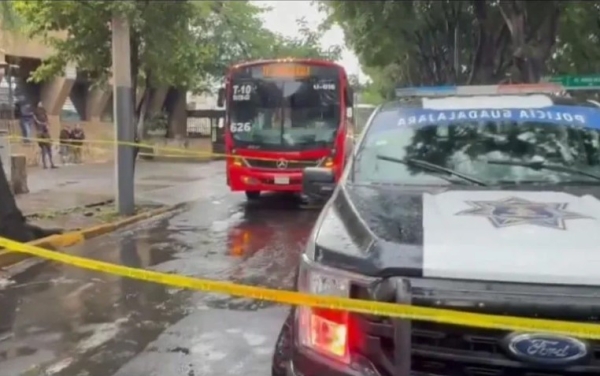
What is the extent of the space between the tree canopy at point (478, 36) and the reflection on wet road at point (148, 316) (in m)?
10.6

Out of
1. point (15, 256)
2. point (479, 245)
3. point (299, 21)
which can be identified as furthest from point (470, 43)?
point (479, 245)

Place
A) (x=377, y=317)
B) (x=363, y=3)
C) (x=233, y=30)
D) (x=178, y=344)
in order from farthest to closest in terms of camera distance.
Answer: (x=233, y=30) < (x=363, y=3) < (x=178, y=344) < (x=377, y=317)

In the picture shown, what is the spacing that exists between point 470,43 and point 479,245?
29397 millimetres

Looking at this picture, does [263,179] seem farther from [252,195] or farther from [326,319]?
[326,319]

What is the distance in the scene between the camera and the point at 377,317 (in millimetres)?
3156

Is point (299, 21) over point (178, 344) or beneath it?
over

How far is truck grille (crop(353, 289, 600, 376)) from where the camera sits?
121 inches

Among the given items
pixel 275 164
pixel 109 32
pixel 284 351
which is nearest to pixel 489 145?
pixel 284 351

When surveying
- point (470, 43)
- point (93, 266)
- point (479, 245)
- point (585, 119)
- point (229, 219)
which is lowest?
point (229, 219)

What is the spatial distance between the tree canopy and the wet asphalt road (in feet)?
34.3

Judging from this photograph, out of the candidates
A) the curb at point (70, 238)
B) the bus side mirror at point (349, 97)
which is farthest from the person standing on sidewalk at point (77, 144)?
the curb at point (70, 238)

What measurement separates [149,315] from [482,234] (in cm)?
487

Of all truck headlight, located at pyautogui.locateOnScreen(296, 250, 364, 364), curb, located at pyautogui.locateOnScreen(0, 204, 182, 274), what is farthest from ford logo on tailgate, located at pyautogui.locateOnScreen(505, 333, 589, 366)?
curb, located at pyautogui.locateOnScreen(0, 204, 182, 274)

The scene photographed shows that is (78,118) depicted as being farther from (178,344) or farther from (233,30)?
(178,344)
